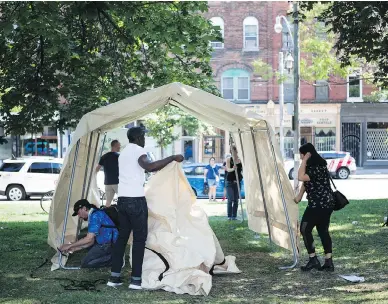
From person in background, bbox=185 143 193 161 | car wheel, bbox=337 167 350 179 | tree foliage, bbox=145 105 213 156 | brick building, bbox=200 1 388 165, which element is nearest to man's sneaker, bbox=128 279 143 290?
tree foliage, bbox=145 105 213 156

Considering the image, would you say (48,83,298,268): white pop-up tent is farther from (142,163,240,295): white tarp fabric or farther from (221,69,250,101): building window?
(221,69,250,101): building window

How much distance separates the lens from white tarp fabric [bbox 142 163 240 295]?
25.0 ft

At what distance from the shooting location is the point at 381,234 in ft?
39.4

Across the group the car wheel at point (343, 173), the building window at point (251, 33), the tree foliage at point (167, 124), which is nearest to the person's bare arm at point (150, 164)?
the tree foliage at point (167, 124)

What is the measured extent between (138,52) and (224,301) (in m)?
10.6

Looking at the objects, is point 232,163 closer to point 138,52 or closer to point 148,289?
point 138,52

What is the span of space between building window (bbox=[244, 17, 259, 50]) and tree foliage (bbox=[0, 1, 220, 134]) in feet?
81.7

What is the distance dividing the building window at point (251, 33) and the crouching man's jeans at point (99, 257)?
33.1 metres

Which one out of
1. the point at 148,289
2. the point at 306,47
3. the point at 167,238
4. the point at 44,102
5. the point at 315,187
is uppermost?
the point at 306,47

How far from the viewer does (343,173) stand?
33.6 metres

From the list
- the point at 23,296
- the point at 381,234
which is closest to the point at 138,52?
the point at 381,234

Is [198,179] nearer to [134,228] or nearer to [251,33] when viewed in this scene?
[134,228]

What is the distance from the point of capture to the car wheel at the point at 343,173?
33.5 meters

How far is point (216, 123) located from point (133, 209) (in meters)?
3.81
